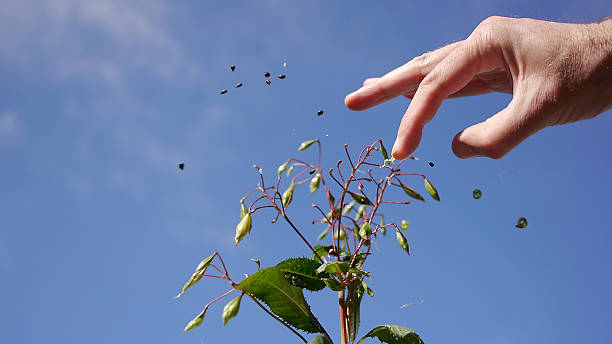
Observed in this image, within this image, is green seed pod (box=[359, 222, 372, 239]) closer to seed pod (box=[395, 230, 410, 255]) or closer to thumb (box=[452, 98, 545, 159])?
seed pod (box=[395, 230, 410, 255])

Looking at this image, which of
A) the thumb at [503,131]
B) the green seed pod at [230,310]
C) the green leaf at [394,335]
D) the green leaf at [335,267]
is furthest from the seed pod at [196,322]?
the thumb at [503,131]

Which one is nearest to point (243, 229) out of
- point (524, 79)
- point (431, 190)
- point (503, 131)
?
point (431, 190)

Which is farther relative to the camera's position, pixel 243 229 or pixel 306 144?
pixel 306 144

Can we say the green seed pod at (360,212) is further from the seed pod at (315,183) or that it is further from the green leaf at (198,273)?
the green leaf at (198,273)

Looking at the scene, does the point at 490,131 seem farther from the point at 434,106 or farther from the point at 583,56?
the point at 583,56

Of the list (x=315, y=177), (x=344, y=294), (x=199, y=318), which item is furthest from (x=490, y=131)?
(x=199, y=318)

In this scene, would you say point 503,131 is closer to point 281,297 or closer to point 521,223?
point 521,223
